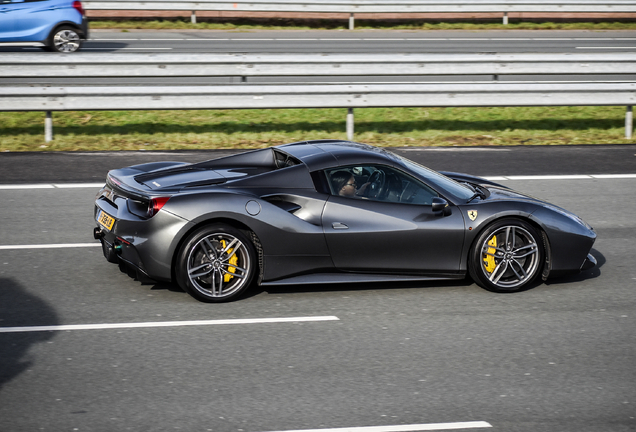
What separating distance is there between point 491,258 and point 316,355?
196 centimetres

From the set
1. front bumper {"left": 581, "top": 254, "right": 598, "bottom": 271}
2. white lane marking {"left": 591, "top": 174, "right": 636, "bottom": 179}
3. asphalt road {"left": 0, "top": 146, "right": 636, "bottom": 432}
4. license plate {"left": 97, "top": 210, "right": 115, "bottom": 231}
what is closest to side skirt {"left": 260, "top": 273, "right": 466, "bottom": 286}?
asphalt road {"left": 0, "top": 146, "right": 636, "bottom": 432}

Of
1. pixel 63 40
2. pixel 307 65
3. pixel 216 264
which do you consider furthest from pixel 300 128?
pixel 63 40

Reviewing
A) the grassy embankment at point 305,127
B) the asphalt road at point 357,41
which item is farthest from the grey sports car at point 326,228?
the asphalt road at point 357,41

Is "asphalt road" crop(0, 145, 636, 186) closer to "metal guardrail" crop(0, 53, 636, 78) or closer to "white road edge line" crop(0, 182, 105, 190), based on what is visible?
"white road edge line" crop(0, 182, 105, 190)

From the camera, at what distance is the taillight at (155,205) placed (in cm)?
593

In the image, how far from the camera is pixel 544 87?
1278cm

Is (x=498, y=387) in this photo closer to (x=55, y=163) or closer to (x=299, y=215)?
(x=299, y=215)

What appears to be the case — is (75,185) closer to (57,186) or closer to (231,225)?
(57,186)

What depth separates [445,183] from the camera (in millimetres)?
6574

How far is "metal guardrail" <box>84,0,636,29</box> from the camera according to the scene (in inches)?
884

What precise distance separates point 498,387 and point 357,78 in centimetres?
985

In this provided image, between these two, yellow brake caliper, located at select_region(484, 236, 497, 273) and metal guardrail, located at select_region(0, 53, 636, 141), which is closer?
yellow brake caliper, located at select_region(484, 236, 497, 273)

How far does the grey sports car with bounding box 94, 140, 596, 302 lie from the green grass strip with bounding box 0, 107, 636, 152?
5.87m

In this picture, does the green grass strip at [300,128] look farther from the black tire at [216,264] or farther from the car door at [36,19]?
the black tire at [216,264]
